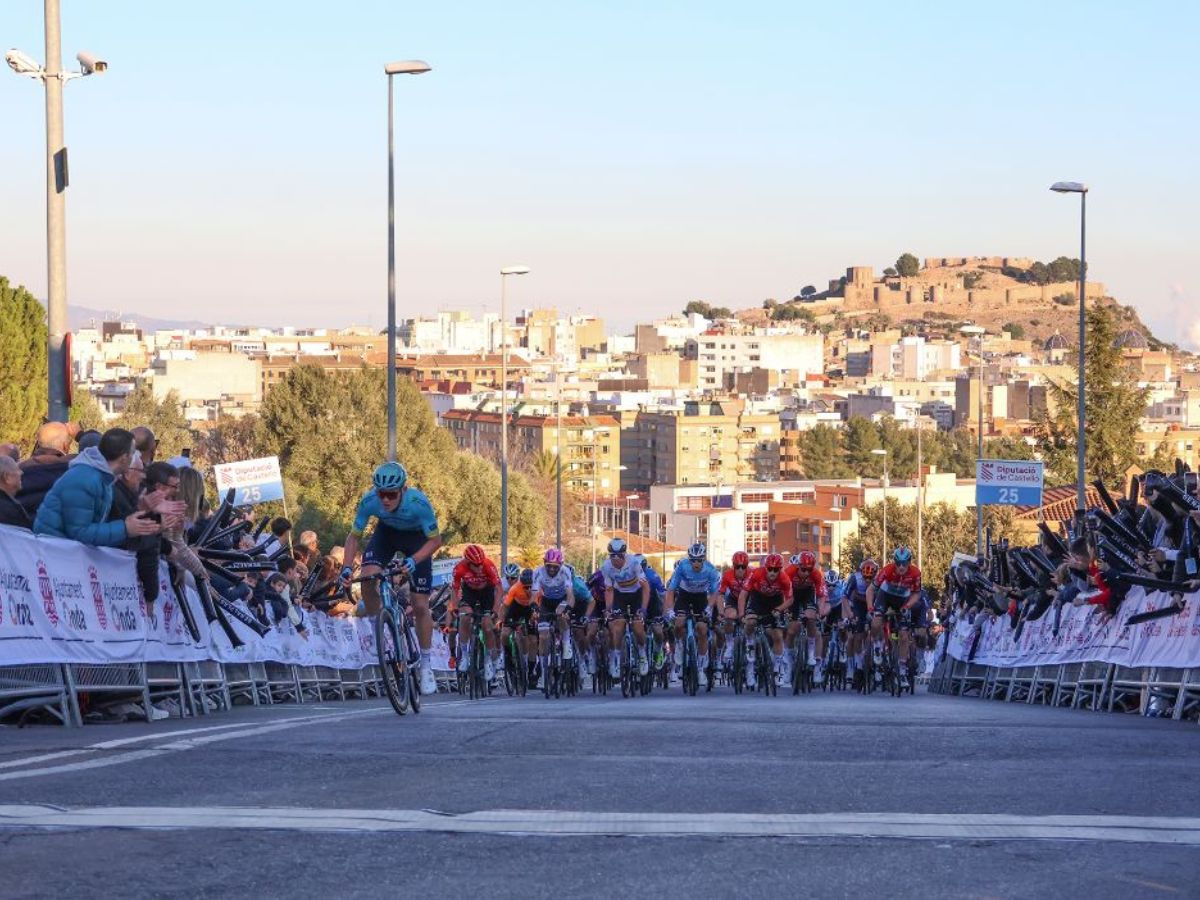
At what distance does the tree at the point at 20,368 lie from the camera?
50906 mm

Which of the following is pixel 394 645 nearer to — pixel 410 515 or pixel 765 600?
pixel 410 515

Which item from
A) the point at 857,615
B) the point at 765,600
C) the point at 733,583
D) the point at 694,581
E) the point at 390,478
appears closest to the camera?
the point at 390,478

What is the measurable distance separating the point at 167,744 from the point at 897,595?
18700 mm

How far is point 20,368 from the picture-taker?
170 feet

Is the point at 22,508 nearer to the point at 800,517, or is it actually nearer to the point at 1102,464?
the point at 1102,464

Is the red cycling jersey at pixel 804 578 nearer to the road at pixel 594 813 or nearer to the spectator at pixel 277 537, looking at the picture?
the spectator at pixel 277 537

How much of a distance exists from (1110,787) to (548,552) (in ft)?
47.0

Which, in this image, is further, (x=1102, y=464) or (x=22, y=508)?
(x=1102, y=464)

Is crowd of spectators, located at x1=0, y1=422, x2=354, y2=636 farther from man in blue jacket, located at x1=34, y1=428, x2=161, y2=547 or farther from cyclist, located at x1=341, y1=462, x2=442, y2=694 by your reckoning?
cyclist, located at x1=341, y1=462, x2=442, y2=694

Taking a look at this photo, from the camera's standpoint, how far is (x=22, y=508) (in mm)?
14578

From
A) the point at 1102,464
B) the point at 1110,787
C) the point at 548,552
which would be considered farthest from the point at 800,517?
the point at 1110,787

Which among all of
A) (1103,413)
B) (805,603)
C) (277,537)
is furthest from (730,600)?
(1103,413)

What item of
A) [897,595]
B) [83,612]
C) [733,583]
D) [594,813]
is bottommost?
[897,595]

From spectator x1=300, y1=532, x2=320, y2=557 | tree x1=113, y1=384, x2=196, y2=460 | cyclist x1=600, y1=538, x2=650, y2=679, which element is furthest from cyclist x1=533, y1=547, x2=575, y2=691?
tree x1=113, y1=384, x2=196, y2=460
